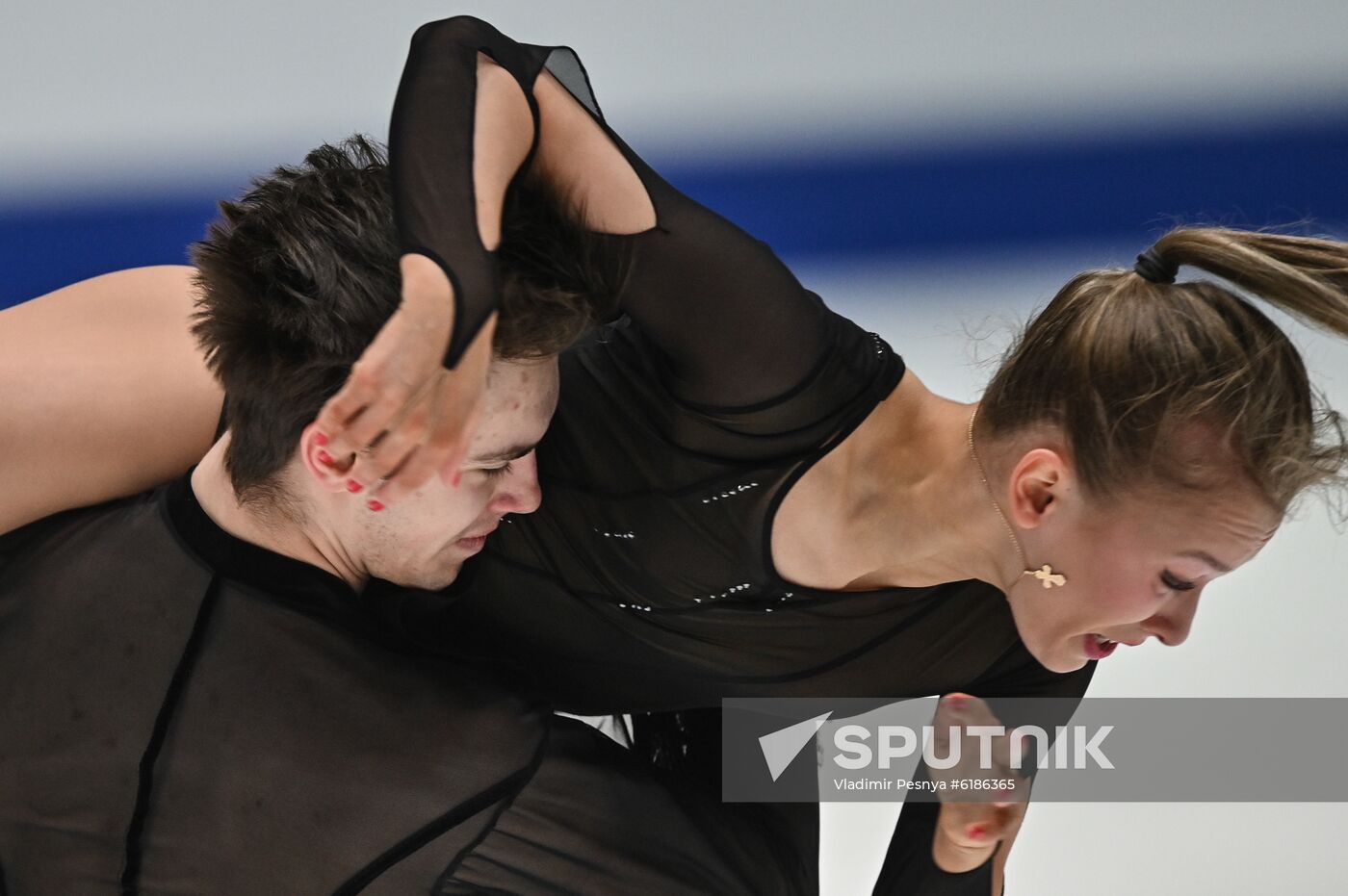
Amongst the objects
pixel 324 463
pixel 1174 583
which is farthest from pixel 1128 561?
pixel 324 463

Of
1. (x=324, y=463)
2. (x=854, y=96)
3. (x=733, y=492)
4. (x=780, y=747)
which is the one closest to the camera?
(x=324, y=463)

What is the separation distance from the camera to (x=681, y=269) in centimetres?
130

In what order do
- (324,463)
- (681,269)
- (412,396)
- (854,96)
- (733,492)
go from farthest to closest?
(854,96) < (733,492) < (681,269) < (324,463) < (412,396)

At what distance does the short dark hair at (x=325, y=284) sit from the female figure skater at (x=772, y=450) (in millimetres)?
38

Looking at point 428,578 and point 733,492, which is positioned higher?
point 733,492

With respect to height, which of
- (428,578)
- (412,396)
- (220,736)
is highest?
(412,396)

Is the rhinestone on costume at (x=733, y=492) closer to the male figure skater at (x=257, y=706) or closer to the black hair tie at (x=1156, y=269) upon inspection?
the male figure skater at (x=257, y=706)

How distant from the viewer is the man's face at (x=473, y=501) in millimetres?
1329

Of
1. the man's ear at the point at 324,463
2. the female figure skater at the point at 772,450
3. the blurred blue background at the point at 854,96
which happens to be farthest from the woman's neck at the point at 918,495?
the blurred blue background at the point at 854,96

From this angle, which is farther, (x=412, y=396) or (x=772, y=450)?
(x=772, y=450)

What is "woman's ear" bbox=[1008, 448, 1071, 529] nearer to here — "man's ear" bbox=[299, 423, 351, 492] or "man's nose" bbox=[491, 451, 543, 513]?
"man's nose" bbox=[491, 451, 543, 513]

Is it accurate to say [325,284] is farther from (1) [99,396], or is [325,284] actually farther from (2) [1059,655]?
(2) [1059,655]

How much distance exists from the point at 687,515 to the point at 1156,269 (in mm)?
481

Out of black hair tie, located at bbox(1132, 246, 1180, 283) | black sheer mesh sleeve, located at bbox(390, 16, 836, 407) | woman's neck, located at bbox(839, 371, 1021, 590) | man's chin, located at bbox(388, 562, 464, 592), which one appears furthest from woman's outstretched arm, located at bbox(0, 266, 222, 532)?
black hair tie, located at bbox(1132, 246, 1180, 283)
